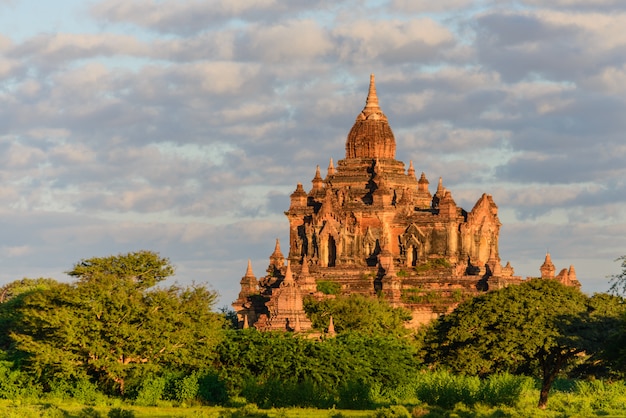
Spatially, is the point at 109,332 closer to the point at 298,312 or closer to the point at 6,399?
the point at 6,399

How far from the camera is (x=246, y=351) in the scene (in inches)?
3814

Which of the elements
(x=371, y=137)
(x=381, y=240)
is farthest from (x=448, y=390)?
(x=371, y=137)

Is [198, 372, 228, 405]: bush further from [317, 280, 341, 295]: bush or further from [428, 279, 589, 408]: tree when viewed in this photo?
[317, 280, 341, 295]: bush

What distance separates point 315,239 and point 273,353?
43694mm

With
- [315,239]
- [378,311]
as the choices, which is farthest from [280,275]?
[378,311]

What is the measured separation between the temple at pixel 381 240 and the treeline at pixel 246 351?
87.2 feet

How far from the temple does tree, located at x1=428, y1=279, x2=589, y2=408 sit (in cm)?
2700

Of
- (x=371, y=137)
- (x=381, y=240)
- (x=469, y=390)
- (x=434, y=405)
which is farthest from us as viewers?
(x=371, y=137)

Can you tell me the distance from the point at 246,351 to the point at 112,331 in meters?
6.90

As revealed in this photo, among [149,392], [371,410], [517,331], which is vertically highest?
[517,331]

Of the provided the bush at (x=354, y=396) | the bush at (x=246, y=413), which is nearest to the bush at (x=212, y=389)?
the bush at (x=246, y=413)

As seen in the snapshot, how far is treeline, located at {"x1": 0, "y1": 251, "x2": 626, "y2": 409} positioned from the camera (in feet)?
308

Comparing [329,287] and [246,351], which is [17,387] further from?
[329,287]

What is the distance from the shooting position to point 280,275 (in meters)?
137
